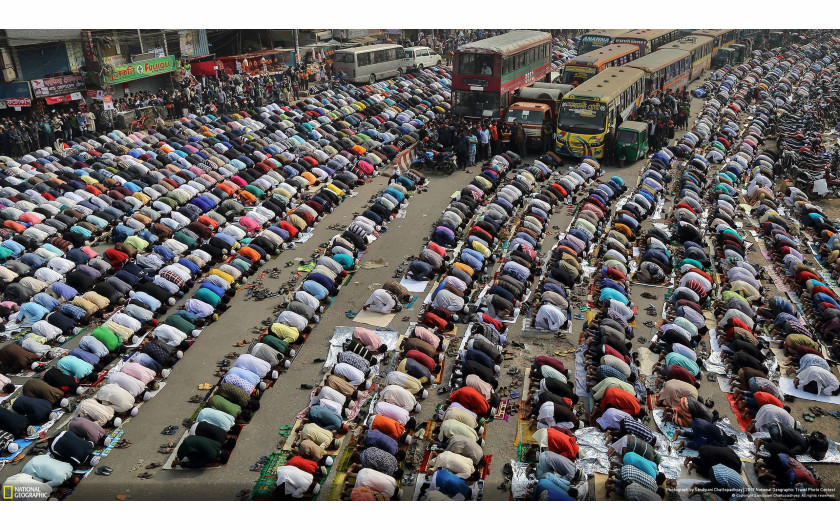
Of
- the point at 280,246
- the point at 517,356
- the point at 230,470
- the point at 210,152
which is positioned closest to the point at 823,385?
the point at 517,356

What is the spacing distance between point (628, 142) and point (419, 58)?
75.3 feet

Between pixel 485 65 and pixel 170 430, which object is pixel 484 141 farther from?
pixel 170 430

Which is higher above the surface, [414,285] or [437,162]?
[437,162]

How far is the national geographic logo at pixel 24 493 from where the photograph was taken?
12875mm

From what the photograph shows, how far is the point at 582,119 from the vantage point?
30922 millimetres

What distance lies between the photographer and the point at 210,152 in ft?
101

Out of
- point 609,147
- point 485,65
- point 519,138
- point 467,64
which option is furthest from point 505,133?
point 609,147

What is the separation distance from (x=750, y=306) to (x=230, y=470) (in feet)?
43.2

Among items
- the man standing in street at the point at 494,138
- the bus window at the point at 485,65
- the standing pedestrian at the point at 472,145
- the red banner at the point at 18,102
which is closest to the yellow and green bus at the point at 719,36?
the bus window at the point at 485,65

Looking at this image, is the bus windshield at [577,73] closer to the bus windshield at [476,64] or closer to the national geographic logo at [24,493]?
the bus windshield at [476,64]

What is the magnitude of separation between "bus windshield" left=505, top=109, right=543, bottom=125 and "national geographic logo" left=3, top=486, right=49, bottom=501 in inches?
958

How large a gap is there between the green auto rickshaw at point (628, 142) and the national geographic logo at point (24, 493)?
2518 cm

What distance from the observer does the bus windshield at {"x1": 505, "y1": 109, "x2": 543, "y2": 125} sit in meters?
32.2

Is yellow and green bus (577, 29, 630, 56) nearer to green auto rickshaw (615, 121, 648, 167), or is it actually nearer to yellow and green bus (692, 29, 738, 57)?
yellow and green bus (692, 29, 738, 57)
